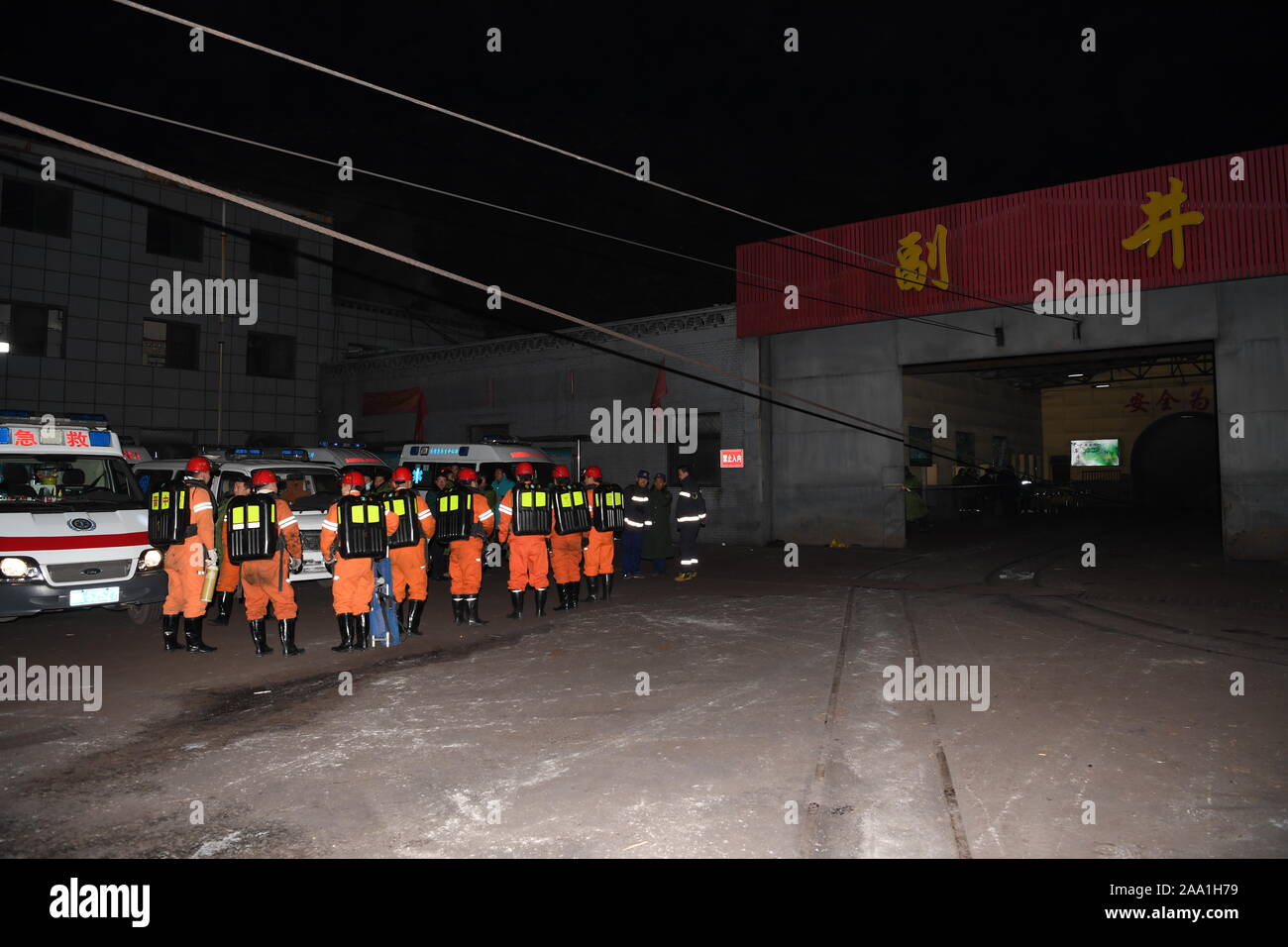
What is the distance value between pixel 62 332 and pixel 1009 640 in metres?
26.9

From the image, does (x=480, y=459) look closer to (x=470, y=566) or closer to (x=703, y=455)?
(x=470, y=566)

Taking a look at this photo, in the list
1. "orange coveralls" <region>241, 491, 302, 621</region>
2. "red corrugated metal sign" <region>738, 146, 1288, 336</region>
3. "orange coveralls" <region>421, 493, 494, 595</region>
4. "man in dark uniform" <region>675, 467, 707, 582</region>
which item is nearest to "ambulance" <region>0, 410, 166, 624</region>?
"orange coveralls" <region>241, 491, 302, 621</region>

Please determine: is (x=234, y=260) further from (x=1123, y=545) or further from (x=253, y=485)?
(x=1123, y=545)

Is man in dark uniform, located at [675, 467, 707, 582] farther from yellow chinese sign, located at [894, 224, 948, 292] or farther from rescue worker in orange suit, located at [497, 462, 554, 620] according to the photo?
yellow chinese sign, located at [894, 224, 948, 292]

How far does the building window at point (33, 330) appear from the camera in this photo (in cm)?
2264

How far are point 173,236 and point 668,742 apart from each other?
27.5m

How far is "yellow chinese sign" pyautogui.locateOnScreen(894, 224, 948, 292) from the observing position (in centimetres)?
1839

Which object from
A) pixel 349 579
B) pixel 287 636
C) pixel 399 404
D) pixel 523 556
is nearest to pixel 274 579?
pixel 287 636

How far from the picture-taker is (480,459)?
1432cm

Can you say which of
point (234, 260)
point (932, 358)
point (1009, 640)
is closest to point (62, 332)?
point (234, 260)

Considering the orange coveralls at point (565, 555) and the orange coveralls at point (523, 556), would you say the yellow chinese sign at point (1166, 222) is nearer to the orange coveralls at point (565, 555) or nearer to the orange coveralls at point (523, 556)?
the orange coveralls at point (565, 555)

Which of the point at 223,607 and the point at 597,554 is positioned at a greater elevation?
the point at 597,554
